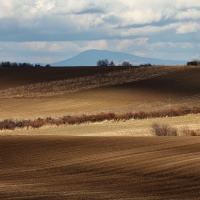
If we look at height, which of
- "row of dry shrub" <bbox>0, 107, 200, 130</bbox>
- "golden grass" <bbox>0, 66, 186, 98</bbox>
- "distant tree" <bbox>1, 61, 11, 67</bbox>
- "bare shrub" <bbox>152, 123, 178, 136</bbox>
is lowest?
"row of dry shrub" <bbox>0, 107, 200, 130</bbox>

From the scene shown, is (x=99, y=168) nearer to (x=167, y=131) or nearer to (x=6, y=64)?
(x=167, y=131)

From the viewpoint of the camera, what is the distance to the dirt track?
25.8 feet

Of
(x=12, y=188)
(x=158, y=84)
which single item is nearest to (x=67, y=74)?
(x=158, y=84)

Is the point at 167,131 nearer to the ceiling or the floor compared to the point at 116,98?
nearer to the floor

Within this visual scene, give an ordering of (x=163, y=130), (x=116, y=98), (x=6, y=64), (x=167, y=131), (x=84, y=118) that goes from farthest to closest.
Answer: (x=6, y=64) → (x=116, y=98) → (x=84, y=118) → (x=163, y=130) → (x=167, y=131)

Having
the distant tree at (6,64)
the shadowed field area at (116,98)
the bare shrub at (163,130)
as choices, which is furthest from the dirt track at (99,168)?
the distant tree at (6,64)

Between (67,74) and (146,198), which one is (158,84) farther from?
(146,198)

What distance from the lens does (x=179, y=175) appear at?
906 centimetres

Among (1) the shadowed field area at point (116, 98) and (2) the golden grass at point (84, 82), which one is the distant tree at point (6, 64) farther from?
(2) the golden grass at point (84, 82)

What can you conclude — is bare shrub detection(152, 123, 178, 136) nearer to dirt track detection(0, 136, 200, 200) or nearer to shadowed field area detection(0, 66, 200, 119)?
dirt track detection(0, 136, 200, 200)

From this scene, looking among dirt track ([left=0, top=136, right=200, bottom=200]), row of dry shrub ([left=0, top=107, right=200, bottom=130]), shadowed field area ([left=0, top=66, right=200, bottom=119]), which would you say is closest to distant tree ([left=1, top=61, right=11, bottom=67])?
shadowed field area ([left=0, top=66, right=200, bottom=119])

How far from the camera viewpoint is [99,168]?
33.2ft

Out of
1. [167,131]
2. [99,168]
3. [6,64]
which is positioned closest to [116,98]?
[167,131]

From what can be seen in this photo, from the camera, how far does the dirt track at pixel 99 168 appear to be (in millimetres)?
7867
